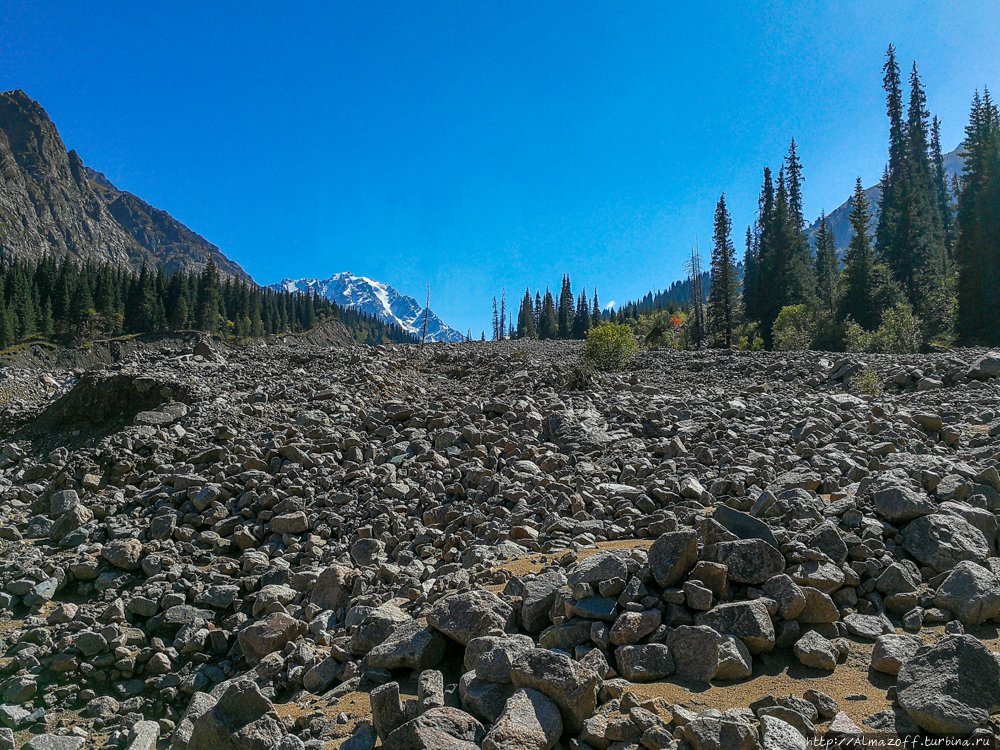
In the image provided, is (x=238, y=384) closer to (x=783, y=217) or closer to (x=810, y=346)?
(x=810, y=346)

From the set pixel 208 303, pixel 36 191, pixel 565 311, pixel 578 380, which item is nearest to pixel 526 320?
pixel 565 311

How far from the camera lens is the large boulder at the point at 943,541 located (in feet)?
13.1

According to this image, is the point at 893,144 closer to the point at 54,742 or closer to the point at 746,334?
the point at 746,334

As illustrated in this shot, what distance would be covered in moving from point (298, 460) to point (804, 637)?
7.67 m

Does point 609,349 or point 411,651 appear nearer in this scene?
point 411,651

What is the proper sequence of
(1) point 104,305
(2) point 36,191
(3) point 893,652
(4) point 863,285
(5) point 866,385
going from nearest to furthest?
(3) point 893,652
(5) point 866,385
(4) point 863,285
(1) point 104,305
(2) point 36,191

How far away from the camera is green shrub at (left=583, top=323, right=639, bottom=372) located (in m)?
23.2

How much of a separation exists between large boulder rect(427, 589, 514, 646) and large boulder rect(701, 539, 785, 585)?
1.56 meters

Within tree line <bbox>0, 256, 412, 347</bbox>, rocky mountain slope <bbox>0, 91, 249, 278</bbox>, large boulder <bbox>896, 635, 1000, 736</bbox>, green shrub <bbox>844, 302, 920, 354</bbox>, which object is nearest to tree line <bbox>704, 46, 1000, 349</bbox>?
green shrub <bbox>844, 302, 920, 354</bbox>

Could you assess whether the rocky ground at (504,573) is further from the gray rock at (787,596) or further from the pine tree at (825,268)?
the pine tree at (825,268)

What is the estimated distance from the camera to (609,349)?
2350 cm

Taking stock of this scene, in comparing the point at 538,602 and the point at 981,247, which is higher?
the point at 981,247

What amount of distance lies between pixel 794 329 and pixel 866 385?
86.9 feet

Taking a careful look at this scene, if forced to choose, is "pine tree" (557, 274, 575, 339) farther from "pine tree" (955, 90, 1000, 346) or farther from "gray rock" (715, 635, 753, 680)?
"gray rock" (715, 635, 753, 680)
